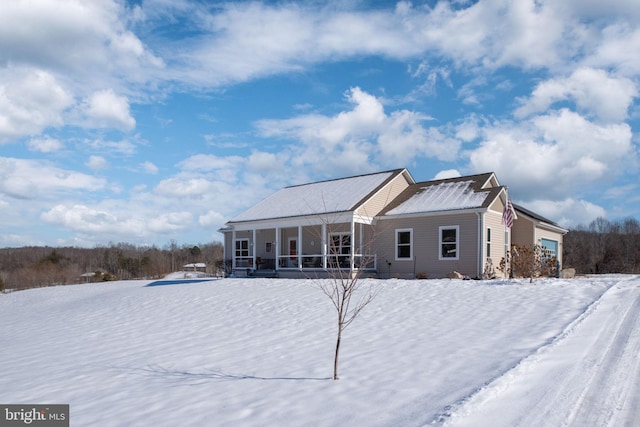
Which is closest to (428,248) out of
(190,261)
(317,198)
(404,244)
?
(404,244)

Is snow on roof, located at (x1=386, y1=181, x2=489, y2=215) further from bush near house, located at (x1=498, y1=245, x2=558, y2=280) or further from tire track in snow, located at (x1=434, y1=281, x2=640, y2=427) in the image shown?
tire track in snow, located at (x1=434, y1=281, x2=640, y2=427)

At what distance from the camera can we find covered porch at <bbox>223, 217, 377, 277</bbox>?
74.2ft

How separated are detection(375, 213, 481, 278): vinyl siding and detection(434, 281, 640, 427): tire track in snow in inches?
427

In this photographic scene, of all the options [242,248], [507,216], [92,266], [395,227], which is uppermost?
[507,216]

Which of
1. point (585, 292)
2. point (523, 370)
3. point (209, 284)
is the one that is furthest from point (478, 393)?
point (209, 284)

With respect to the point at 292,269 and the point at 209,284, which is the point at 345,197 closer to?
the point at 292,269

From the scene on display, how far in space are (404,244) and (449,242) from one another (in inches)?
84.1

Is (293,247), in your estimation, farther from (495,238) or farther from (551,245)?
(551,245)

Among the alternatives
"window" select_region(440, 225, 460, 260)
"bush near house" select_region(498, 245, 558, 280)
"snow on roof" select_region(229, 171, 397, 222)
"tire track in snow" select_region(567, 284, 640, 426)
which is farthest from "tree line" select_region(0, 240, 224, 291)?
"tire track in snow" select_region(567, 284, 640, 426)

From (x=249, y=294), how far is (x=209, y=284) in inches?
201

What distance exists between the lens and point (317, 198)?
87.1 feet

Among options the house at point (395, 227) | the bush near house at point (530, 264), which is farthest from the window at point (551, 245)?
the bush near house at point (530, 264)

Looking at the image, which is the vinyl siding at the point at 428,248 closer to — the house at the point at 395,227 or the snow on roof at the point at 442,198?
the house at the point at 395,227

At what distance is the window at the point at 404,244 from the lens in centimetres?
2145
